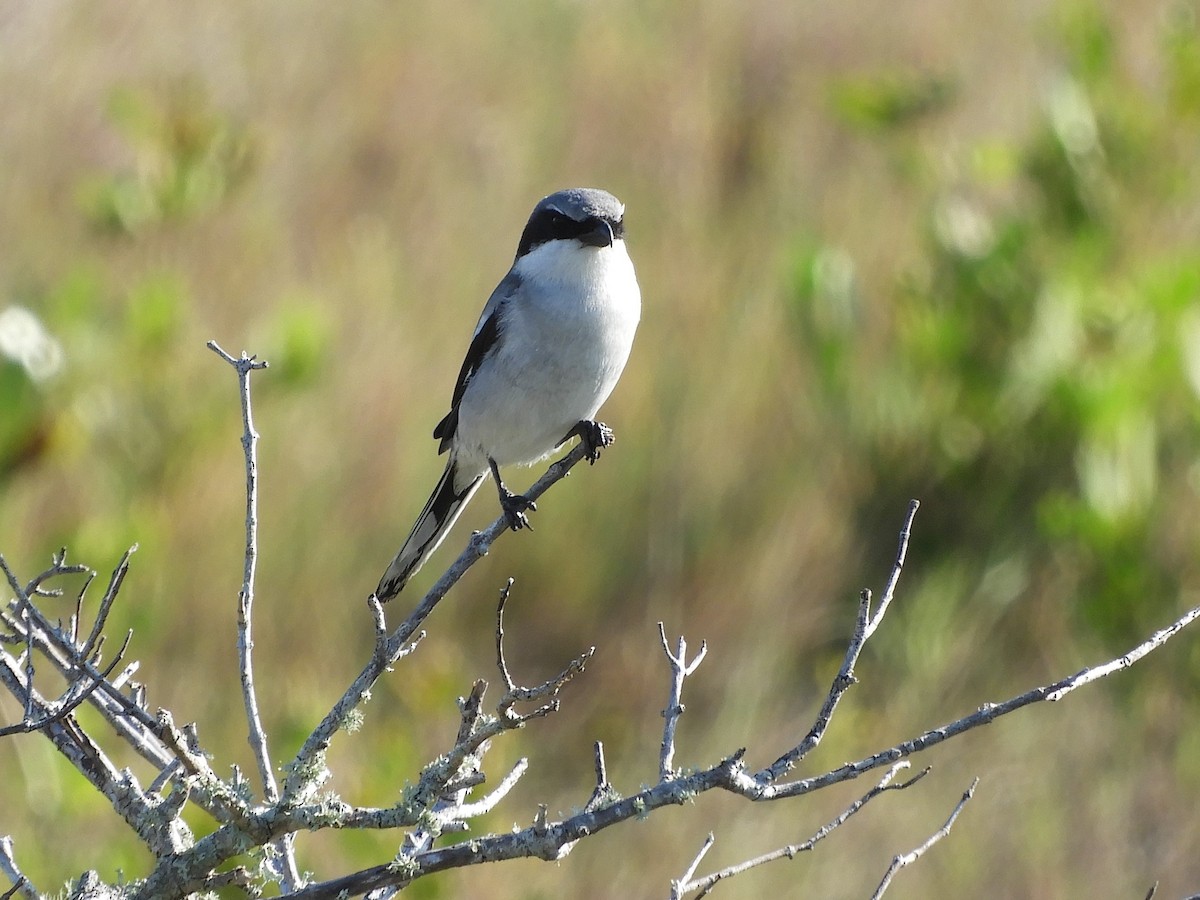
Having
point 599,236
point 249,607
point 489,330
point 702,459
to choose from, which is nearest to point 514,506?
point 489,330

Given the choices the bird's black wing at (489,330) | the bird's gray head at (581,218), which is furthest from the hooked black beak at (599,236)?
the bird's black wing at (489,330)

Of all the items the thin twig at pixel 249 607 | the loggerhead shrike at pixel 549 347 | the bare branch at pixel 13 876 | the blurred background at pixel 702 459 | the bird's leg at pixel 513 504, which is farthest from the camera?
the blurred background at pixel 702 459

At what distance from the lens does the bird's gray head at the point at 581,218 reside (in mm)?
3375

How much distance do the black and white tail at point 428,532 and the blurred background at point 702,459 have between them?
40cm

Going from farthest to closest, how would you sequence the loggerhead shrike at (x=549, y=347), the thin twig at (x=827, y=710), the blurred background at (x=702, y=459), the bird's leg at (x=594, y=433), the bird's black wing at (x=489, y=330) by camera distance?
the blurred background at (x=702, y=459) < the bird's black wing at (x=489, y=330) < the bird's leg at (x=594, y=433) < the loggerhead shrike at (x=549, y=347) < the thin twig at (x=827, y=710)

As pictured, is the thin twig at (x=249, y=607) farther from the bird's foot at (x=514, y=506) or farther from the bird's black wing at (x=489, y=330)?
the bird's black wing at (x=489, y=330)

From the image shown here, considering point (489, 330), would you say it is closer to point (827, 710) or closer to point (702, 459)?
point (827, 710)

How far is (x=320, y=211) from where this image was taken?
781cm

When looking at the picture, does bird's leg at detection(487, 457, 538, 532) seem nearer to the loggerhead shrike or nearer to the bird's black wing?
the loggerhead shrike

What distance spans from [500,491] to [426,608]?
1.74 metres

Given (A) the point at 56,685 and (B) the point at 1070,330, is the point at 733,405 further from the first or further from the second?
(A) the point at 56,685

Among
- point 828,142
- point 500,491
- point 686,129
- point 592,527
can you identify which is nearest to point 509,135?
point 686,129

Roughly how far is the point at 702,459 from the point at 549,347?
2.79 m

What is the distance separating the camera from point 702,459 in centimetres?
604
